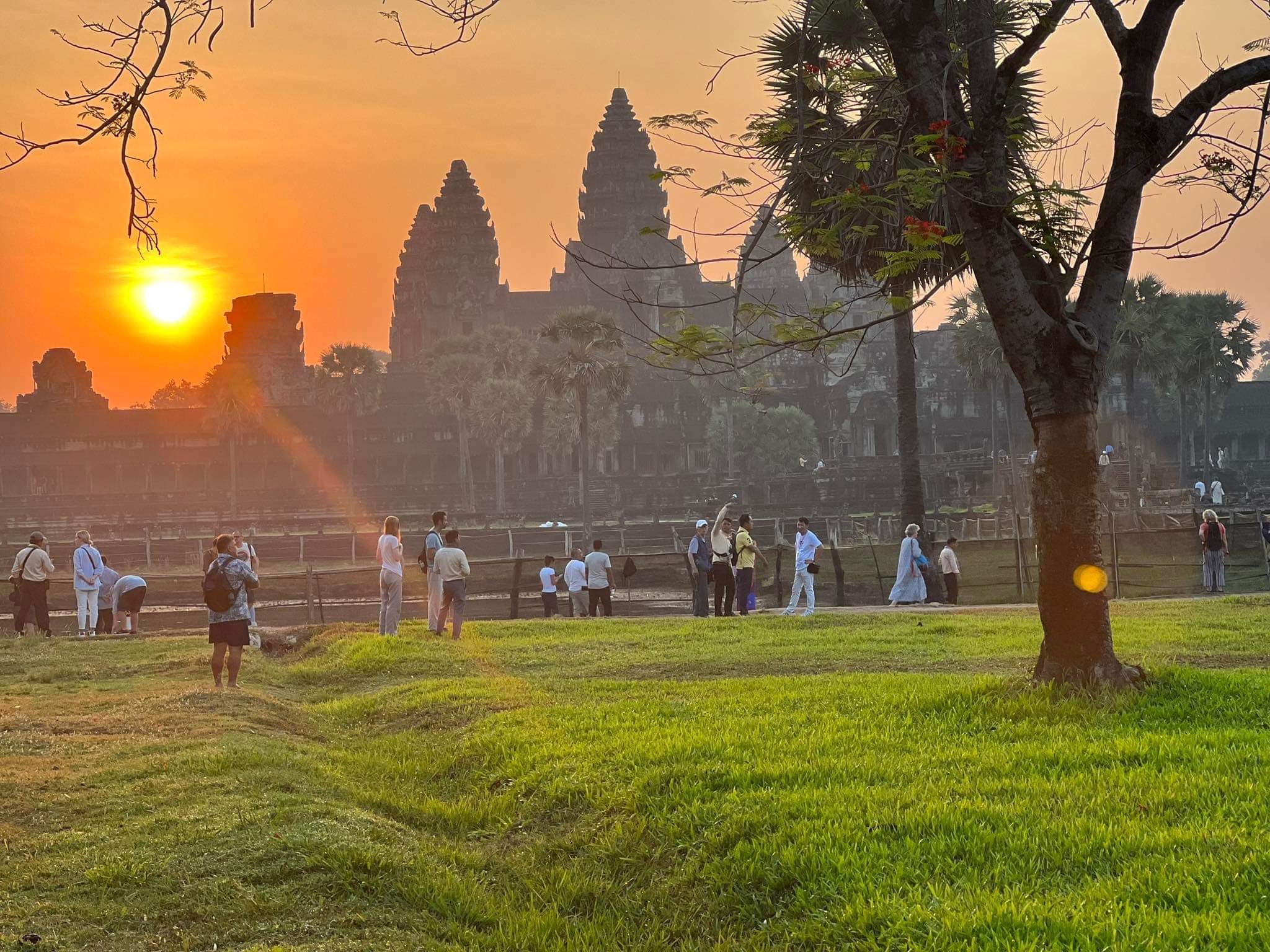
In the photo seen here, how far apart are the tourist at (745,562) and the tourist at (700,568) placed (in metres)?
0.59

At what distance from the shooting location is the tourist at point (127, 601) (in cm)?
2195

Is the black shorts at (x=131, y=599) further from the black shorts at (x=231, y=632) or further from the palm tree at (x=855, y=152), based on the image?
the palm tree at (x=855, y=152)

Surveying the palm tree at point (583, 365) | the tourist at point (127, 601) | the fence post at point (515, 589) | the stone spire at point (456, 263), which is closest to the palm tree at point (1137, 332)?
the palm tree at point (583, 365)

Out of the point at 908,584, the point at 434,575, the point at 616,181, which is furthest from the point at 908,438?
the point at 616,181

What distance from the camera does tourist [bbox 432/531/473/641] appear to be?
16.8 m

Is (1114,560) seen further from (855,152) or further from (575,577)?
(855,152)

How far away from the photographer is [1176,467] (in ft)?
223

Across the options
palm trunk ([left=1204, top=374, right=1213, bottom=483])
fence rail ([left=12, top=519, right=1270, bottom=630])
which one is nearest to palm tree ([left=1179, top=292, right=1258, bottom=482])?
palm trunk ([left=1204, top=374, right=1213, bottom=483])

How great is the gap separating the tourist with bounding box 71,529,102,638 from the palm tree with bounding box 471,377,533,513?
45443mm

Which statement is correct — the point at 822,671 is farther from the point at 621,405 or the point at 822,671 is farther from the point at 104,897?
the point at 621,405

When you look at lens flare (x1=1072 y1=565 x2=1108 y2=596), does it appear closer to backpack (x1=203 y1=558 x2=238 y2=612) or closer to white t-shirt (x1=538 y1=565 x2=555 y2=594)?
backpack (x1=203 y1=558 x2=238 y2=612)

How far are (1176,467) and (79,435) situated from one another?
2397 inches

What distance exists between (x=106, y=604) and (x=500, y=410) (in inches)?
1804

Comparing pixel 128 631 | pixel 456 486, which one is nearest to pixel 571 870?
pixel 128 631
